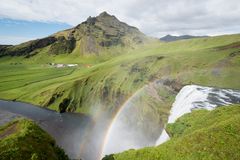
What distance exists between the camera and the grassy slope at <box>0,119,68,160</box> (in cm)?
1728

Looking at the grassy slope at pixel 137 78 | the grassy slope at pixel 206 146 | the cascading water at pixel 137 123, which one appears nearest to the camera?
the grassy slope at pixel 206 146

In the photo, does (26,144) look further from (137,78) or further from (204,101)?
(137,78)

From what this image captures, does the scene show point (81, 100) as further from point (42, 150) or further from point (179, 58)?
point (42, 150)

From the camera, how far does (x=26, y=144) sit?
19.3m

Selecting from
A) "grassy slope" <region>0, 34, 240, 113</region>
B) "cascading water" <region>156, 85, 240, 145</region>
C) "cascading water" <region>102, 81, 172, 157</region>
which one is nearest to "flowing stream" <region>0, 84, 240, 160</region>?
"cascading water" <region>102, 81, 172, 157</region>

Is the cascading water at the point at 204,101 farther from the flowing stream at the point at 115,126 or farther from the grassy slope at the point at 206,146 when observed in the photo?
the grassy slope at the point at 206,146

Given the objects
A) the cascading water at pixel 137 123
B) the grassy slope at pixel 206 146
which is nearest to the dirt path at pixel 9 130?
the grassy slope at pixel 206 146

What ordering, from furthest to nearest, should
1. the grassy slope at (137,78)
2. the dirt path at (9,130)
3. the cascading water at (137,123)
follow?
the grassy slope at (137,78) → the cascading water at (137,123) → the dirt path at (9,130)

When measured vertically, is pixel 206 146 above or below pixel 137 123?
above

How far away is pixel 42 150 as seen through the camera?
805 inches

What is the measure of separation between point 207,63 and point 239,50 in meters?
13.9

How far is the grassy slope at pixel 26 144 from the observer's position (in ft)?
56.7

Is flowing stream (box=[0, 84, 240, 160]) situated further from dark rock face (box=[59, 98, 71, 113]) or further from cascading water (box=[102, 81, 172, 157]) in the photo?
dark rock face (box=[59, 98, 71, 113])

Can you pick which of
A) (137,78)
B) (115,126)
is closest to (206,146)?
(115,126)
